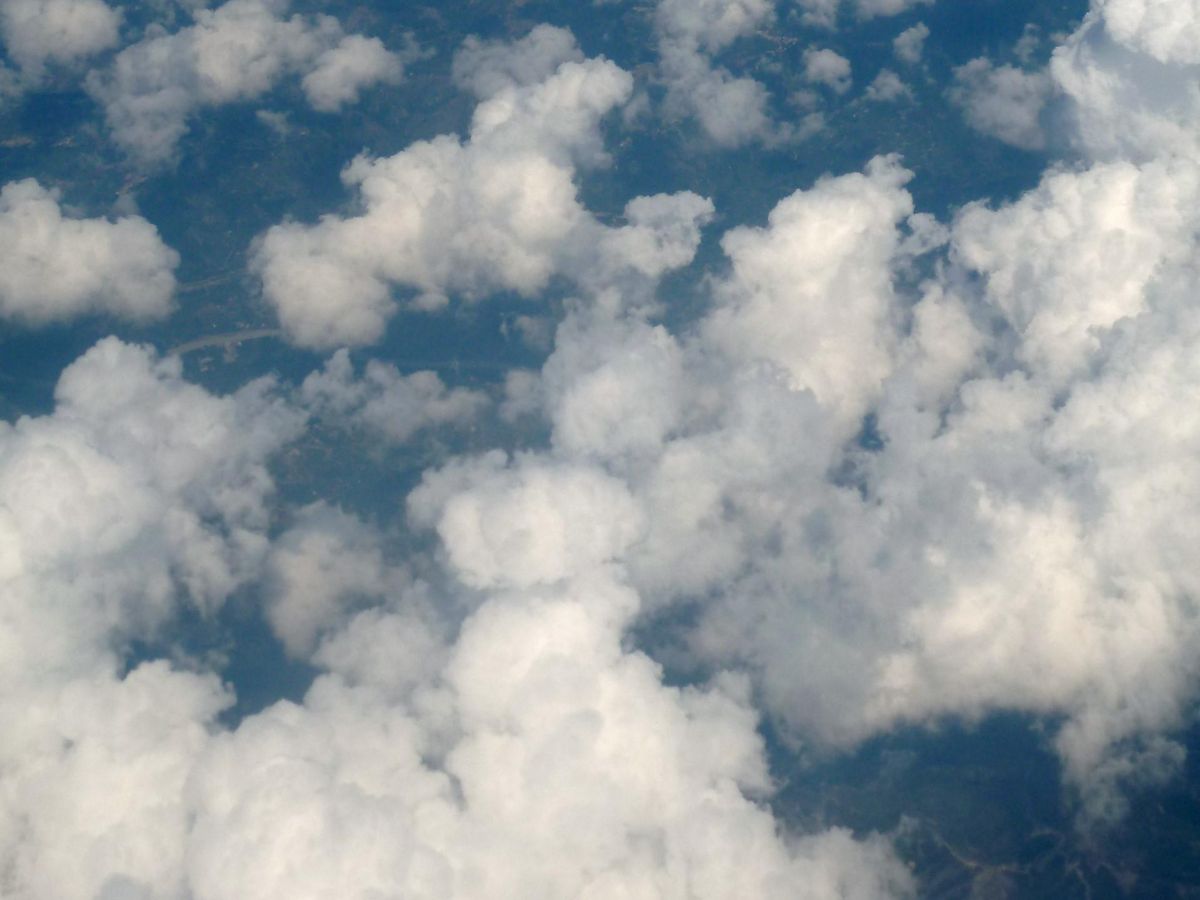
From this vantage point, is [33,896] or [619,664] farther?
[619,664]

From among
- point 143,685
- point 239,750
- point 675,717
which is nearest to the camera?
point 239,750

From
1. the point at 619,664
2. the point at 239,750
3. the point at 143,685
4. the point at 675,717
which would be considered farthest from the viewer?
the point at 675,717

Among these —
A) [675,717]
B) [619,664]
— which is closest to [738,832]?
[675,717]

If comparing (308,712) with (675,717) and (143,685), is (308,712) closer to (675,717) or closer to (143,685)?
(143,685)

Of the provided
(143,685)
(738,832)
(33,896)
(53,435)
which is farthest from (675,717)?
(53,435)

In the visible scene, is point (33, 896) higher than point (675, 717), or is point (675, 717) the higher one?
point (675, 717)

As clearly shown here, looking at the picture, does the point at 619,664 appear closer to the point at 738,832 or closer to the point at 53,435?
the point at 738,832

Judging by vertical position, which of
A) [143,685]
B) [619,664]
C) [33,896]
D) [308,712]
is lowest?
[33,896]

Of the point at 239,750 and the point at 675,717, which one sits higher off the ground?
the point at 239,750

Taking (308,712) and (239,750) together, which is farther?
(308,712)

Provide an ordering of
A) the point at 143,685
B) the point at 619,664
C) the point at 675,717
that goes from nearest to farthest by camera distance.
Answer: the point at 143,685 → the point at 619,664 → the point at 675,717
